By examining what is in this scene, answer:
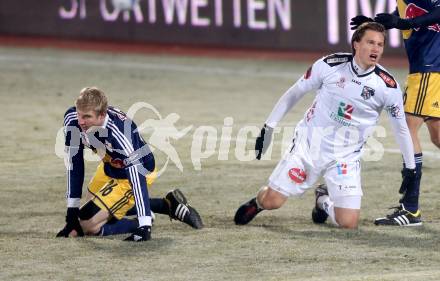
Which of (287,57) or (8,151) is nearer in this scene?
(8,151)

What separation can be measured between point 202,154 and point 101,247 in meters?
4.45

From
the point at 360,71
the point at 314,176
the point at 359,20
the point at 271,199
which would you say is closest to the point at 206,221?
Answer: the point at 271,199

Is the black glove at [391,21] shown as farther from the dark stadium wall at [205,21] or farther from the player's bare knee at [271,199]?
the dark stadium wall at [205,21]

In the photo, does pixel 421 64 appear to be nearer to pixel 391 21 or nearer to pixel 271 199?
pixel 391 21

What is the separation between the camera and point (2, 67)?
2119 cm

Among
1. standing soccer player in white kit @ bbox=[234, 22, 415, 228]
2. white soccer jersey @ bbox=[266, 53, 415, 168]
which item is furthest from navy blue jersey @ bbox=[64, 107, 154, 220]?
white soccer jersey @ bbox=[266, 53, 415, 168]

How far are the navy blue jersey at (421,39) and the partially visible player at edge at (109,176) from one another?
2.27m

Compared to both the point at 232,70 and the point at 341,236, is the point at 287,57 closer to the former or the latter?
the point at 232,70

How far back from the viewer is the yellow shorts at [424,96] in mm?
9711

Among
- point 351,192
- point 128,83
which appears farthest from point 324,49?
point 351,192

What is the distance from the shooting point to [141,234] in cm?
853

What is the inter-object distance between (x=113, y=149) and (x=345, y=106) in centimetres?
179

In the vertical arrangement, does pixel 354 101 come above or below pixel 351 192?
above

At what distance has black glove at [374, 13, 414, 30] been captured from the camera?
30.6 feet
